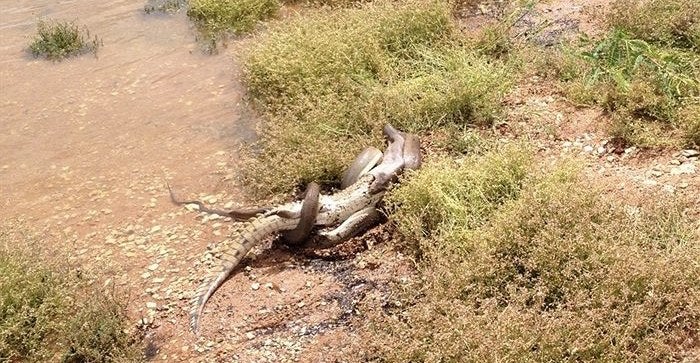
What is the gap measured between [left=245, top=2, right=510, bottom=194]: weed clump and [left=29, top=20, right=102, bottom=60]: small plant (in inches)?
108

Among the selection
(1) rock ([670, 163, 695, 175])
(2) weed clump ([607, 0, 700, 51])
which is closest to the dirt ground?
(1) rock ([670, 163, 695, 175])

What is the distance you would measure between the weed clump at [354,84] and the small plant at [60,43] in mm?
2748

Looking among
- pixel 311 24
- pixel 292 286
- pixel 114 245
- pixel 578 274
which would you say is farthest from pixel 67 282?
pixel 311 24

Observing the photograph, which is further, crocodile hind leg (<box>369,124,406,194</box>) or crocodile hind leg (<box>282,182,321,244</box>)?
crocodile hind leg (<box>369,124,406,194</box>)

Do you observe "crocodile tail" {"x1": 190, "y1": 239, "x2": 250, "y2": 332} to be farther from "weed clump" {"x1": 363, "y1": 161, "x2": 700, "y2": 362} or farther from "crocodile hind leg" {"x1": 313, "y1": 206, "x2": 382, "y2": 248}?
"weed clump" {"x1": 363, "y1": 161, "x2": 700, "y2": 362}

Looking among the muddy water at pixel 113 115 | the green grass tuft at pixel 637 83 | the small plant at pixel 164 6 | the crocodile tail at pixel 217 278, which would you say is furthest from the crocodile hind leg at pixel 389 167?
the small plant at pixel 164 6

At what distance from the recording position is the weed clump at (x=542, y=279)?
432 cm

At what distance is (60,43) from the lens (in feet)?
32.1

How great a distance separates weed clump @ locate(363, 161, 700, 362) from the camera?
14.2 feet

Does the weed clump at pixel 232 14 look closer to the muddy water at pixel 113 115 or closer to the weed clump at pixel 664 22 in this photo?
the muddy water at pixel 113 115

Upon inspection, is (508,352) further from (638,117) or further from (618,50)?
(618,50)

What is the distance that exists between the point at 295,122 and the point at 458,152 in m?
1.81

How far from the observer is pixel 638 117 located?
660 centimetres

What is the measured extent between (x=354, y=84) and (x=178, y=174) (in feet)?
7.08
